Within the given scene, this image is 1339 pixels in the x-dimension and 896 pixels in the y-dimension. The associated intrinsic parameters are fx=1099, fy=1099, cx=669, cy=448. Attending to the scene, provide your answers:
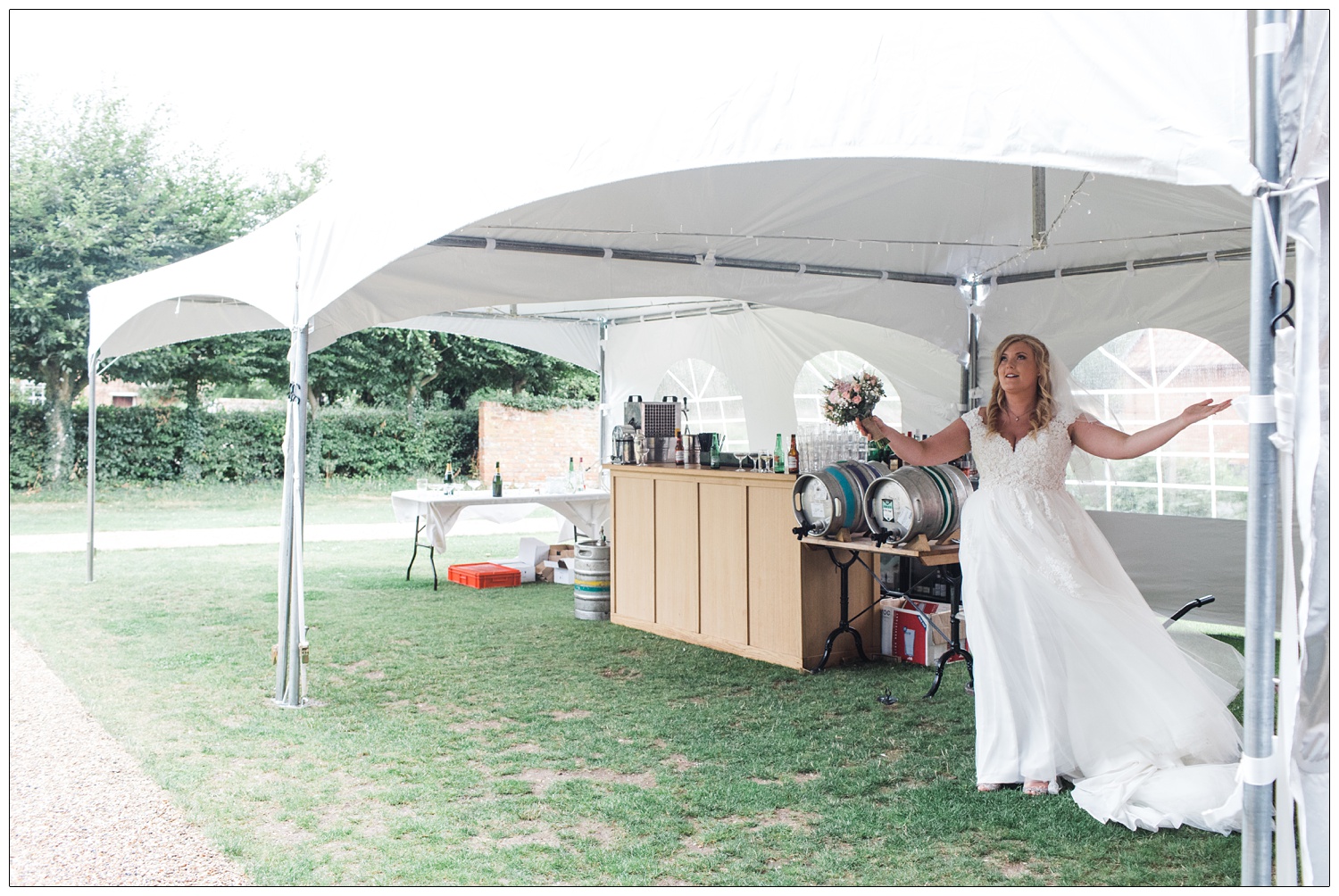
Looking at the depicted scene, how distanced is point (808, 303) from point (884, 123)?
5.62 m

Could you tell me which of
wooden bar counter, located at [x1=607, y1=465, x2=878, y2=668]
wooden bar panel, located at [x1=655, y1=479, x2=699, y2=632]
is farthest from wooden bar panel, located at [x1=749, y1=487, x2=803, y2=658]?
wooden bar panel, located at [x1=655, y1=479, x2=699, y2=632]

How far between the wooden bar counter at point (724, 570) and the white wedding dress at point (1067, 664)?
220cm

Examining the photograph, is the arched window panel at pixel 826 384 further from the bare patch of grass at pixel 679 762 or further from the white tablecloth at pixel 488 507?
the bare patch of grass at pixel 679 762

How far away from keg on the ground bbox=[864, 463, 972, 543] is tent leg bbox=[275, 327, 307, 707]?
3151mm

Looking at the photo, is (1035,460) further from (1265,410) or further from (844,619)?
(844,619)

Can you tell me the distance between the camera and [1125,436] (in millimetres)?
4496

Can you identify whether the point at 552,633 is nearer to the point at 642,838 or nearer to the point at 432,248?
the point at 432,248

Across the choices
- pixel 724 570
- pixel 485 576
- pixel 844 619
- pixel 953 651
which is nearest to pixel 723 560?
pixel 724 570

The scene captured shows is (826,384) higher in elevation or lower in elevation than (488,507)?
higher

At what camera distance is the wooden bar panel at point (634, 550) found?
8281 millimetres

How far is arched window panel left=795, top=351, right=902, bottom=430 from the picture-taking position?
1050 cm

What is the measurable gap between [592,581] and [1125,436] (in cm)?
507

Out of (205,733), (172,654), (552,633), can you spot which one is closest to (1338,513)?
(205,733)

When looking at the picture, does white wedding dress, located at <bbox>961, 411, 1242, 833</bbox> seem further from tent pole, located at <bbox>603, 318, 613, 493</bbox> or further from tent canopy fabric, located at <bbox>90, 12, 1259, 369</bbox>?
tent pole, located at <bbox>603, 318, 613, 493</bbox>
